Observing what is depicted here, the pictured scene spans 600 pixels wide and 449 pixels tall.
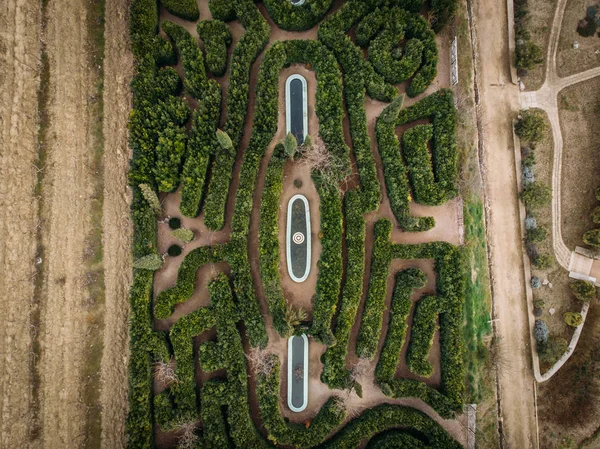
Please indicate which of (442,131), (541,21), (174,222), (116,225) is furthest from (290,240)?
(541,21)

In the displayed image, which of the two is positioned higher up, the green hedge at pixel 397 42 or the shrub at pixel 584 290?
the green hedge at pixel 397 42

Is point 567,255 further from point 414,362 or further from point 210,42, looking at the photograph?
point 210,42

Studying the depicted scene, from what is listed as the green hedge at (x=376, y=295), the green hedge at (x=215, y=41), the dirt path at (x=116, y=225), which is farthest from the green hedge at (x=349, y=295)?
the dirt path at (x=116, y=225)

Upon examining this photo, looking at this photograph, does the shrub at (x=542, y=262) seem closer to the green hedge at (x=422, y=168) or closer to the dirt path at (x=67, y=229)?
the green hedge at (x=422, y=168)

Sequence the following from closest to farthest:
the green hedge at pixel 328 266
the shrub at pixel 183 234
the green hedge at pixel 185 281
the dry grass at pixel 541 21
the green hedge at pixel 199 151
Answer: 1. the shrub at pixel 183 234
2. the green hedge at pixel 185 281
3. the green hedge at pixel 328 266
4. the green hedge at pixel 199 151
5. the dry grass at pixel 541 21

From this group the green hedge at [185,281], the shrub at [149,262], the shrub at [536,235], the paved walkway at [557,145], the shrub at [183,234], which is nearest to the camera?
the shrub at [149,262]

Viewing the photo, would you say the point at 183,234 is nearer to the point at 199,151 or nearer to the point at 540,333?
the point at 199,151

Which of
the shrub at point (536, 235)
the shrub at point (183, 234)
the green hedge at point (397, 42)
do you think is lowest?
the shrub at point (536, 235)
